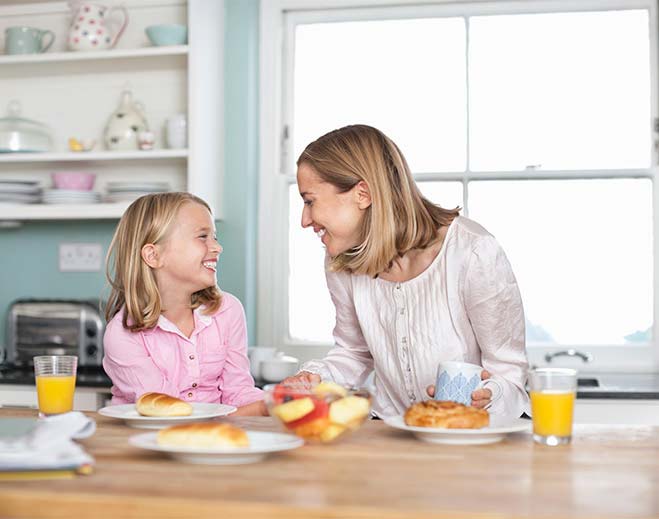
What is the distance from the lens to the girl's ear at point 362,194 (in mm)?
2170

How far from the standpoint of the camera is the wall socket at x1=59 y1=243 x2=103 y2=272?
379 cm

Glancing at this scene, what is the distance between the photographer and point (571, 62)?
3.60 meters

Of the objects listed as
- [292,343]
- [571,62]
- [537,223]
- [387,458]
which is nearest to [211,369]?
[387,458]

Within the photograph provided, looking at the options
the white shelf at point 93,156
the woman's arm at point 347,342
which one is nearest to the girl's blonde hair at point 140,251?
the woman's arm at point 347,342

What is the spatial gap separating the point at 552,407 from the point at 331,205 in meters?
0.87

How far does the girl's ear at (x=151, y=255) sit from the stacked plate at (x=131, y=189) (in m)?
1.05

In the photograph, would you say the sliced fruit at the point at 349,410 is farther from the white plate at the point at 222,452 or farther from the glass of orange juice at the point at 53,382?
the glass of orange juice at the point at 53,382

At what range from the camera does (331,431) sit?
1.40 m

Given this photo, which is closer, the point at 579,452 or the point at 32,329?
the point at 579,452

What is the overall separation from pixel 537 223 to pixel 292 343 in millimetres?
1033

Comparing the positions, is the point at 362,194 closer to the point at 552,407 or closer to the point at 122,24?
the point at 552,407

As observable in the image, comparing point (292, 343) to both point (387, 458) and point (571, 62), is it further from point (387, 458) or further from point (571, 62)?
point (387, 458)

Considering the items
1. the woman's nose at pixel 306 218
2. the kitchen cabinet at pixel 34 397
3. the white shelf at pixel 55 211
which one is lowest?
the kitchen cabinet at pixel 34 397

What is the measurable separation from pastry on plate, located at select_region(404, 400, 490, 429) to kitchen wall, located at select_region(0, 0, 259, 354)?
213cm
